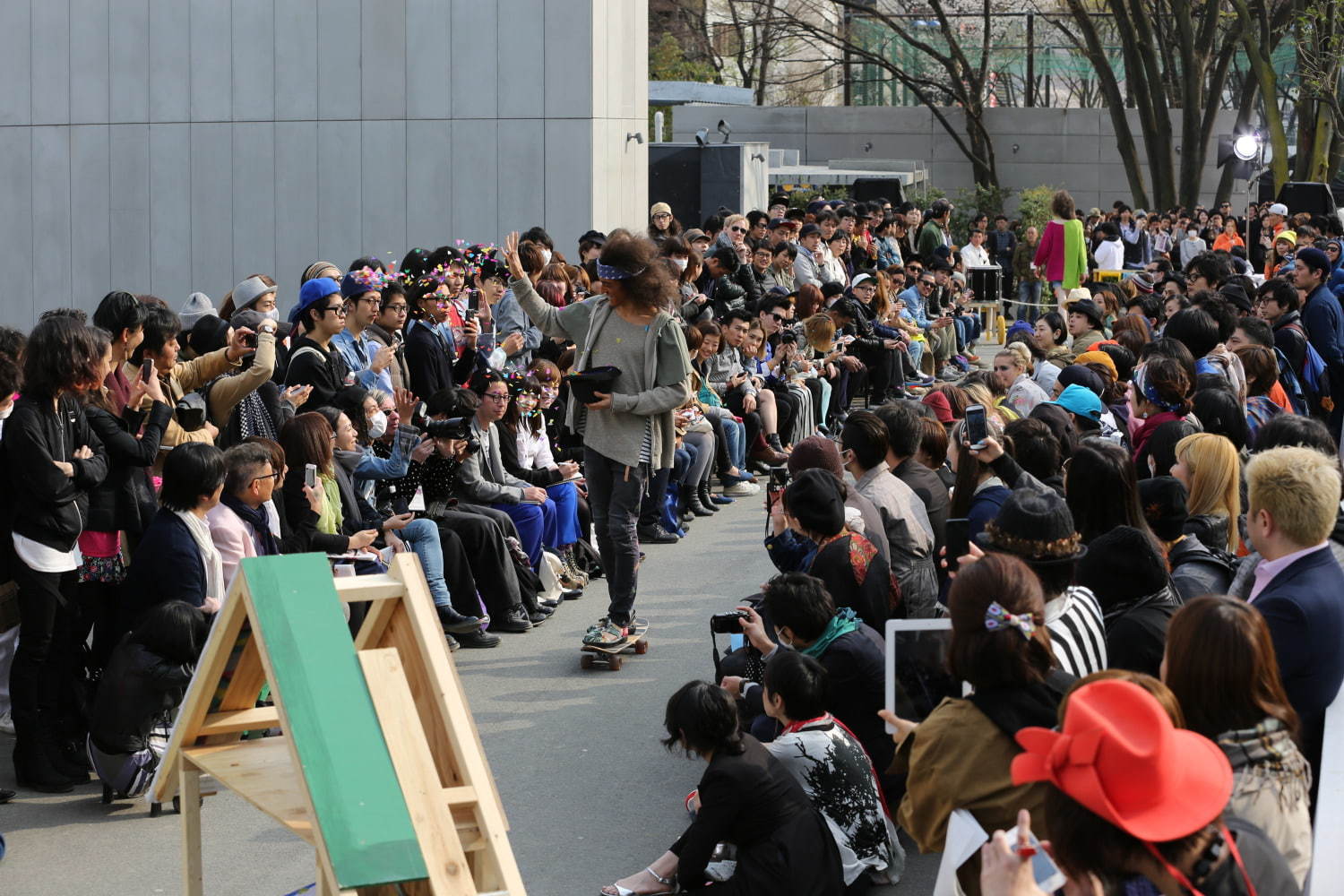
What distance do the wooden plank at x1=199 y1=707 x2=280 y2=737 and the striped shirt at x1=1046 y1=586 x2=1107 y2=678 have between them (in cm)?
207

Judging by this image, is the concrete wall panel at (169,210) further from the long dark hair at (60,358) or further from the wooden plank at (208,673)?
the wooden plank at (208,673)

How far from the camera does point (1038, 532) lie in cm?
438

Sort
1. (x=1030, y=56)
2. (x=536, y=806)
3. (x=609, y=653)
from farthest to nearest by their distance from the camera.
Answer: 1. (x=1030, y=56)
2. (x=609, y=653)
3. (x=536, y=806)

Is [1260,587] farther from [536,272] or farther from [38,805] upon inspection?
[536,272]

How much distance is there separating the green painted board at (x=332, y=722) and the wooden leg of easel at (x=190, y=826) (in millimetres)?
634

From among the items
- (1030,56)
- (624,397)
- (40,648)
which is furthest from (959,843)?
(1030,56)

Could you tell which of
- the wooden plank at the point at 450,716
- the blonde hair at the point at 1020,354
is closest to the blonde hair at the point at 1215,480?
the blonde hair at the point at 1020,354

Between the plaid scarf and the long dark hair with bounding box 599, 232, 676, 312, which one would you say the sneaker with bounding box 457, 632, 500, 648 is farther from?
the plaid scarf

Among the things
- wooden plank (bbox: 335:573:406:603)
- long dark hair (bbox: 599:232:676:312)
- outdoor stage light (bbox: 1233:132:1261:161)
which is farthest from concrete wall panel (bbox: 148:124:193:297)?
outdoor stage light (bbox: 1233:132:1261:161)

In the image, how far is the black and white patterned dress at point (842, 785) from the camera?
5043 millimetres

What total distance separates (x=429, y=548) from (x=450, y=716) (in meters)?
4.33

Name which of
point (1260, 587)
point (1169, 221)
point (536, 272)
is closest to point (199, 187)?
point (536, 272)

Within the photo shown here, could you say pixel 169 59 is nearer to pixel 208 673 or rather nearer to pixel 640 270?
pixel 640 270

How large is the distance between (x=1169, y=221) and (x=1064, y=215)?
10.8m
